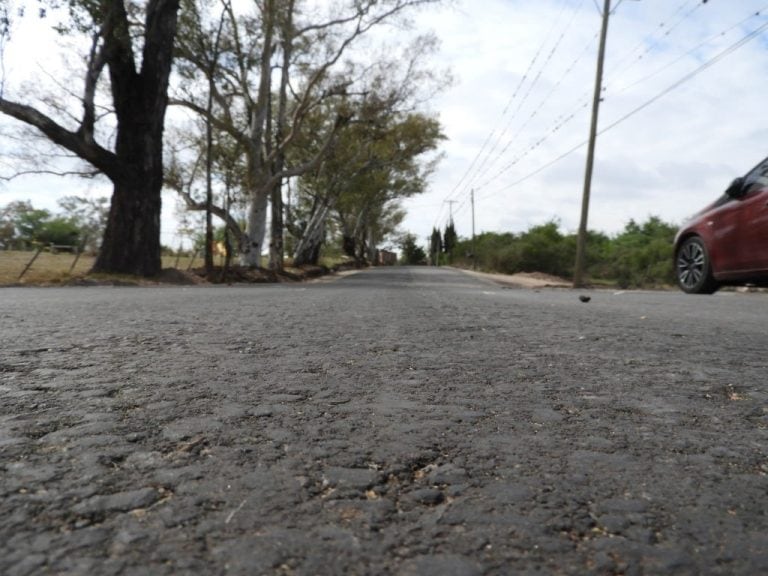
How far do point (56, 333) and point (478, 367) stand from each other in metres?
2.97

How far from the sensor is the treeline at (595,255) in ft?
101

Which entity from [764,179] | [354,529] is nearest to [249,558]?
[354,529]

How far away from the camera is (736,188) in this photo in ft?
21.7

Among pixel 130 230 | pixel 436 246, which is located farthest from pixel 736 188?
pixel 436 246

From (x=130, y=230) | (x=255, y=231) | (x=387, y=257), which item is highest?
(x=387, y=257)

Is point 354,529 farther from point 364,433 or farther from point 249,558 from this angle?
point 364,433

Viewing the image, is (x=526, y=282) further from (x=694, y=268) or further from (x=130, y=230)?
(x=694, y=268)

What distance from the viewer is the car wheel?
752 centimetres

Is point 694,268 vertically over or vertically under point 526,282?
over

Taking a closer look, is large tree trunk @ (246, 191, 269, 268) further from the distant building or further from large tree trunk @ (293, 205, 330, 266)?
the distant building

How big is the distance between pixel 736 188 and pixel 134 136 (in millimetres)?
13643

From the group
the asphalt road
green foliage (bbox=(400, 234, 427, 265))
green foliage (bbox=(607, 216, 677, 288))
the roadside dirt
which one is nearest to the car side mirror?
the asphalt road

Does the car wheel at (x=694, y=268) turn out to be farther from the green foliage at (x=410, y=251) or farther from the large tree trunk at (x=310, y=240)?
the green foliage at (x=410, y=251)

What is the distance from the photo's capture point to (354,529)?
1205 mm
